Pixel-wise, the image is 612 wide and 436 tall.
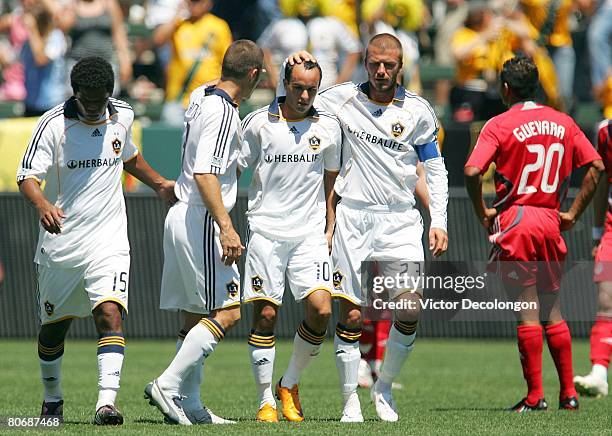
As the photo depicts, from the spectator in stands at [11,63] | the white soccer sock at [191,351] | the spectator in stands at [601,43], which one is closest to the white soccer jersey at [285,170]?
the white soccer sock at [191,351]

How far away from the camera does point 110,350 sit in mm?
8820

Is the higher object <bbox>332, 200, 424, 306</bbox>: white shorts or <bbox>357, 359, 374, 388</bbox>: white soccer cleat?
<bbox>332, 200, 424, 306</bbox>: white shorts

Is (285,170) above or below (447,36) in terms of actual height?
below

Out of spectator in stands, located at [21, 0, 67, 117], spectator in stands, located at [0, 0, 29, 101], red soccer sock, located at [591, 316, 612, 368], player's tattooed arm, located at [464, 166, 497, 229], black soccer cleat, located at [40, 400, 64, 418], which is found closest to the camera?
black soccer cleat, located at [40, 400, 64, 418]

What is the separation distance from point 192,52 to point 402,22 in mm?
2940

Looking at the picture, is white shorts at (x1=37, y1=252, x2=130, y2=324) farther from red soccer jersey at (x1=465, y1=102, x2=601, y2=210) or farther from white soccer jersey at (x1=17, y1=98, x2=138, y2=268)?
red soccer jersey at (x1=465, y1=102, x2=601, y2=210)

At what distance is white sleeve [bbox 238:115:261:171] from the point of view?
9.39 m

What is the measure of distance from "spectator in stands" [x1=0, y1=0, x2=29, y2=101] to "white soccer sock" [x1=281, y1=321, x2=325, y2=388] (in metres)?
11.6

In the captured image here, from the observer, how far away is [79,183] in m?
8.96

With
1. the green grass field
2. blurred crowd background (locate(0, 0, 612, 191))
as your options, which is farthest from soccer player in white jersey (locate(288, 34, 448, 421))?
blurred crowd background (locate(0, 0, 612, 191))

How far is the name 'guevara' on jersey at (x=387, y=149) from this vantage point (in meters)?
9.66

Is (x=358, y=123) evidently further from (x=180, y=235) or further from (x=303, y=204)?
(x=180, y=235)

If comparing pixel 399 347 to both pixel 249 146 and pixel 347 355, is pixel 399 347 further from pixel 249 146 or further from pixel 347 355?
pixel 249 146

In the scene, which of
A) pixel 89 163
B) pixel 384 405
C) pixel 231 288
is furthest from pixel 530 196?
pixel 89 163
